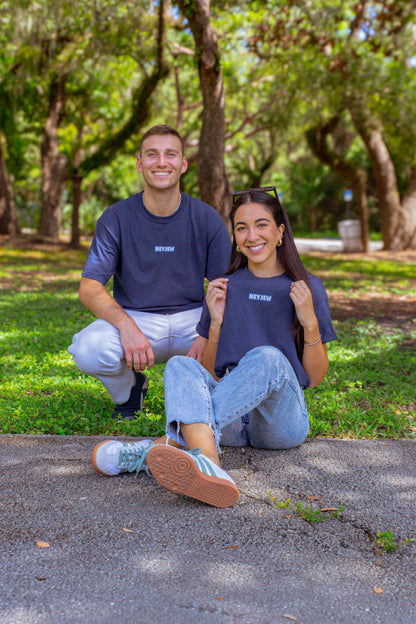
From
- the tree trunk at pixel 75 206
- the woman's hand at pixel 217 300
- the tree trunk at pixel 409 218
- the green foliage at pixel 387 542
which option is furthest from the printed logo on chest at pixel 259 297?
the tree trunk at pixel 409 218

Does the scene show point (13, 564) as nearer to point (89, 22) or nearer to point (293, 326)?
point (293, 326)

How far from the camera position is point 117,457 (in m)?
2.96

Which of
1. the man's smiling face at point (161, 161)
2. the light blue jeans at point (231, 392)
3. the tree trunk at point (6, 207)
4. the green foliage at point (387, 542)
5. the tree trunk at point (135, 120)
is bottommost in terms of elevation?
the green foliage at point (387, 542)

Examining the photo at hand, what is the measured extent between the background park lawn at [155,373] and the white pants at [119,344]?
0.28 meters

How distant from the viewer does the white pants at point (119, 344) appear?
3447 millimetres

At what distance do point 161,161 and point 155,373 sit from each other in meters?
1.91

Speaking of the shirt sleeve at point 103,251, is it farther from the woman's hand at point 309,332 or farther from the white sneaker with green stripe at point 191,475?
the white sneaker with green stripe at point 191,475

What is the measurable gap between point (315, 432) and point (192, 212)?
1530 mm

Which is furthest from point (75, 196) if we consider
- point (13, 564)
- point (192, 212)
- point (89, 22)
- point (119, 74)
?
point (13, 564)

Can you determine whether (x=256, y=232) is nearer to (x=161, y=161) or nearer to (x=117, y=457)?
(x=161, y=161)

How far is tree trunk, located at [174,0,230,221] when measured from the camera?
995 centimetres

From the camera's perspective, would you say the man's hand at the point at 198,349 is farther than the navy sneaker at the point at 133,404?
No

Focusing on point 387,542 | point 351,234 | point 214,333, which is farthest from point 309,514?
point 351,234

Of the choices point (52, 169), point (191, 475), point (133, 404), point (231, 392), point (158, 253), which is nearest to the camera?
point (191, 475)
